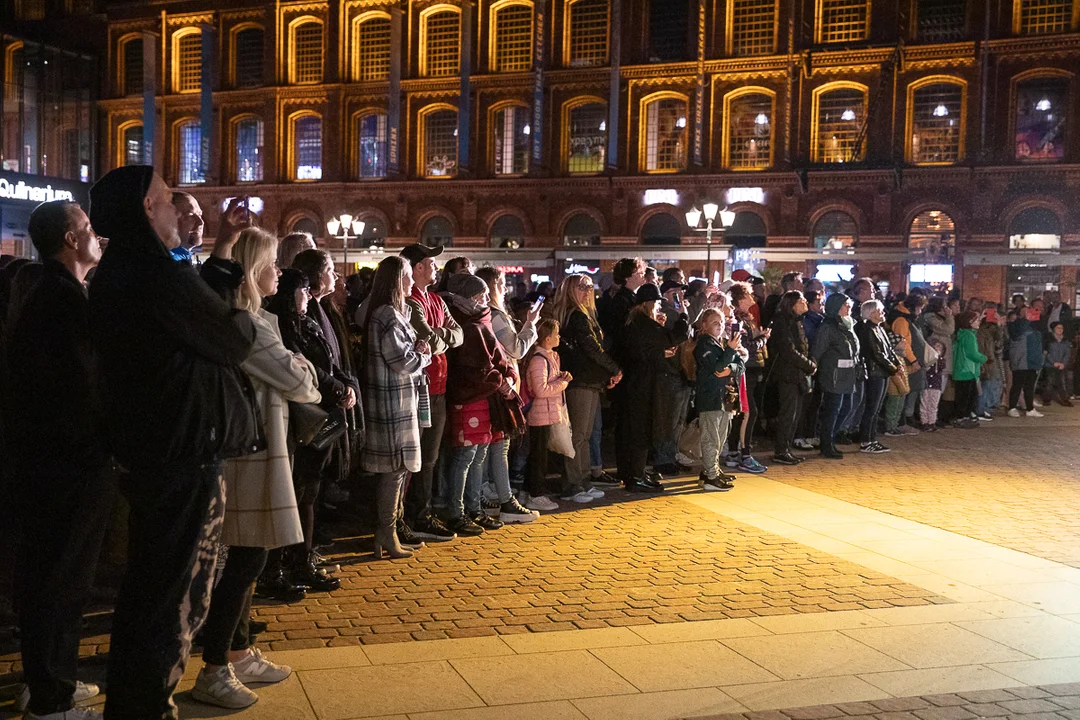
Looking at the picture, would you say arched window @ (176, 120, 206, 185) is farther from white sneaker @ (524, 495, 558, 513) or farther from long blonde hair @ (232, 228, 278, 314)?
Answer: long blonde hair @ (232, 228, 278, 314)

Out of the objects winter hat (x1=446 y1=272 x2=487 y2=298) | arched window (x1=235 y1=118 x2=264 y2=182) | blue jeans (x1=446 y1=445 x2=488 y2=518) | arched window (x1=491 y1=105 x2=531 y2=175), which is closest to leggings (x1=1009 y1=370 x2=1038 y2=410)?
blue jeans (x1=446 y1=445 x2=488 y2=518)

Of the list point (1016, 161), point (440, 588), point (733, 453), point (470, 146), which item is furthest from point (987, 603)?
point (470, 146)

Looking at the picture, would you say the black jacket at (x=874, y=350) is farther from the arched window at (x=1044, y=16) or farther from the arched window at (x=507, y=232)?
the arched window at (x=507, y=232)

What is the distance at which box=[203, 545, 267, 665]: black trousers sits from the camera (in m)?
4.69

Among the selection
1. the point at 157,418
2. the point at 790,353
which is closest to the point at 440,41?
the point at 790,353

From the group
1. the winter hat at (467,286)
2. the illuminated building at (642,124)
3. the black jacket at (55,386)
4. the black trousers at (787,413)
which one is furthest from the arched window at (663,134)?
the black jacket at (55,386)

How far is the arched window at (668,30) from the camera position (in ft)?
128

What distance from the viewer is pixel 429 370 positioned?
8117 millimetres

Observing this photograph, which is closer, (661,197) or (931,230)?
(931,230)

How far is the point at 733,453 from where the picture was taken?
12.8 metres

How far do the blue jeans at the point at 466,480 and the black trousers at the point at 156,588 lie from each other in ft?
14.7

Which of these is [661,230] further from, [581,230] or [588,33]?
[588,33]

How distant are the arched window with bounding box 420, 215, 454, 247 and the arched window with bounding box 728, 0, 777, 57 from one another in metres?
12.4

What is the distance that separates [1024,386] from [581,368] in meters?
12.6
